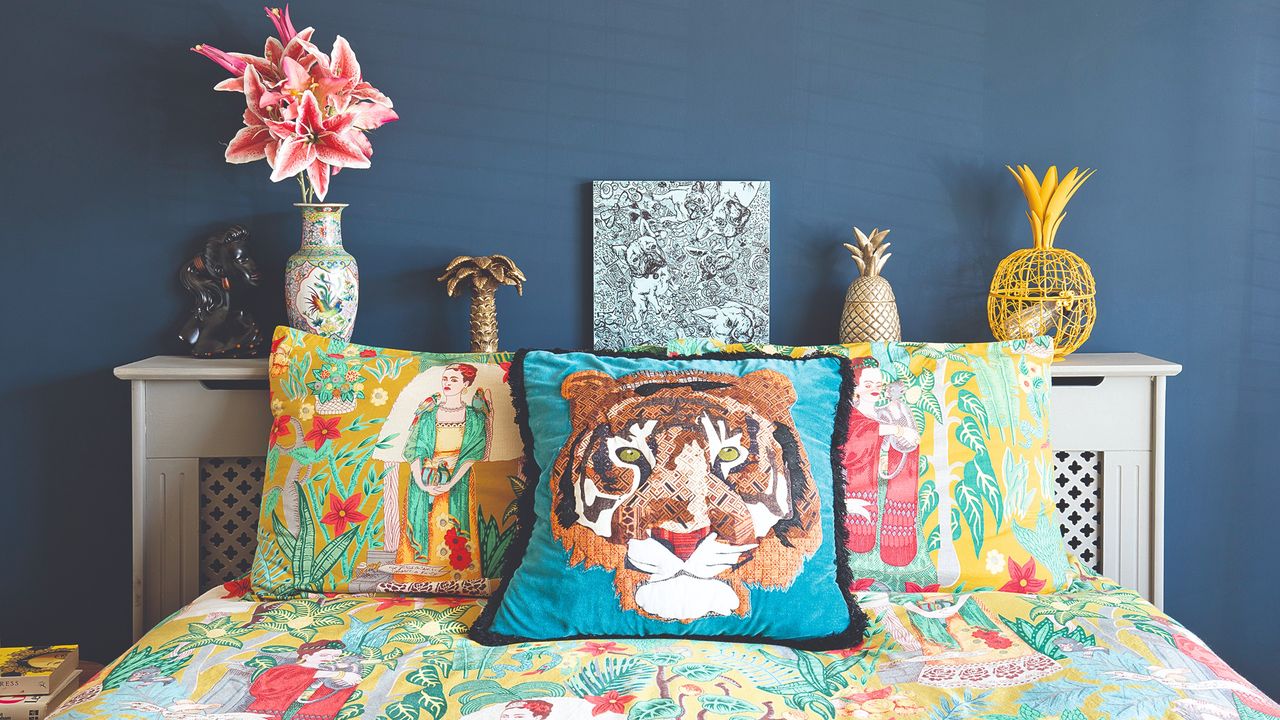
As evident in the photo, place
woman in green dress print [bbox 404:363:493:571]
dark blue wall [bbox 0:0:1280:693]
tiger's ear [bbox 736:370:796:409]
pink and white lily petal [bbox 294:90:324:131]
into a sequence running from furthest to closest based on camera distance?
dark blue wall [bbox 0:0:1280:693] → pink and white lily petal [bbox 294:90:324:131] → woman in green dress print [bbox 404:363:493:571] → tiger's ear [bbox 736:370:796:409]

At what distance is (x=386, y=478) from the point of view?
148 cm

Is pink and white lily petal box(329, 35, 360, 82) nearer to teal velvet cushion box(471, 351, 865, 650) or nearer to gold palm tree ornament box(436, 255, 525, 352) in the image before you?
gold palm tree ornament box(436, 255, 525, 352)

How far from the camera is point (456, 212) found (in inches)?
77.4

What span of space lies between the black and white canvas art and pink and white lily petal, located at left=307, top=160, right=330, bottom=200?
54 cm

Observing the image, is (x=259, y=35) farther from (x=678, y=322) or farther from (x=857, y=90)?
(x=857, y=90)

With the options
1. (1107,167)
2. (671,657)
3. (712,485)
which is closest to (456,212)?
(712,485)

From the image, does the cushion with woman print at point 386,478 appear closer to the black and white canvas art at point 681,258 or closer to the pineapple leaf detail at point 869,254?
the black and white canvas art at point 681,258

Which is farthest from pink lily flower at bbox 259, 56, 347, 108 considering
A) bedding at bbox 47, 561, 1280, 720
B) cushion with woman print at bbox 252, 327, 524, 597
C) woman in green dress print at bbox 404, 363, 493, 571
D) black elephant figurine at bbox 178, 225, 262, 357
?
bedding at bbox 47, 561, 1280, 720

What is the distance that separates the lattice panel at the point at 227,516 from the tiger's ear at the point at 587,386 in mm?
766

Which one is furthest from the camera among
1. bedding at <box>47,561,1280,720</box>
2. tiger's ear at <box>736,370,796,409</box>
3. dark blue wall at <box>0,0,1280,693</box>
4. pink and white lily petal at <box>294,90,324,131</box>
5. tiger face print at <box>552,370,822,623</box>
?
dark blue wall at <box>0,0,1280,693</box>

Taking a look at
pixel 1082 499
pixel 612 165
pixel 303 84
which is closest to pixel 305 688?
pixel 303 84

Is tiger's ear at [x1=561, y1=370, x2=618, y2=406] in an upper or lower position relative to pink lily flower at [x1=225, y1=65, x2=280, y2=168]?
lower

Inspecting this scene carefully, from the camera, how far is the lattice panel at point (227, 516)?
70.9 inches

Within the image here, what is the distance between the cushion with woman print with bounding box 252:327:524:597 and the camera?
1460 millimetres
